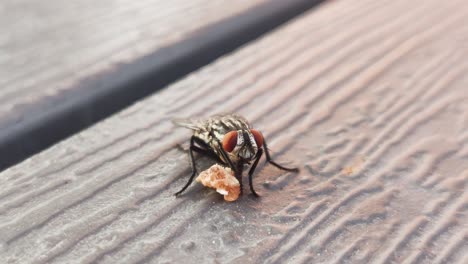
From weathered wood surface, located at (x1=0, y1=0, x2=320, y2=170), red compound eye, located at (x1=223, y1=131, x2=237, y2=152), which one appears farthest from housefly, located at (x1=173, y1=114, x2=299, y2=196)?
weathered wood surface, located at (x1=0, y1=0, x2=320, y2=170)

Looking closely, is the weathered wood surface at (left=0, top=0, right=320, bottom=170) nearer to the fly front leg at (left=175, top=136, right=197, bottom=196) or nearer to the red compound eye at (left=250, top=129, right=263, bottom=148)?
the fly front leg at (left=175, top=136, right=197, bottom=196)

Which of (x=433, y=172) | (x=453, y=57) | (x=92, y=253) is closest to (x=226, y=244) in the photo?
(x=92, y=253)

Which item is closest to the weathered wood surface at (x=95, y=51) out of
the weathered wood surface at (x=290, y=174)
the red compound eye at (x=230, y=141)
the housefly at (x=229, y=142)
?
the weathered wood surface at (x=290, y=174)

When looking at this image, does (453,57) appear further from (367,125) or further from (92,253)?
(92,253)

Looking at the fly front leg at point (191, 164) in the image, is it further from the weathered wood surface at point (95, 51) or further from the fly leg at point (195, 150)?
the weathered wood surface at point (95, 51)

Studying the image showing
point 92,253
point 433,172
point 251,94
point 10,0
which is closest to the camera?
point 92,253

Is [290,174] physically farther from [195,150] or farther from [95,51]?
[95,51]
